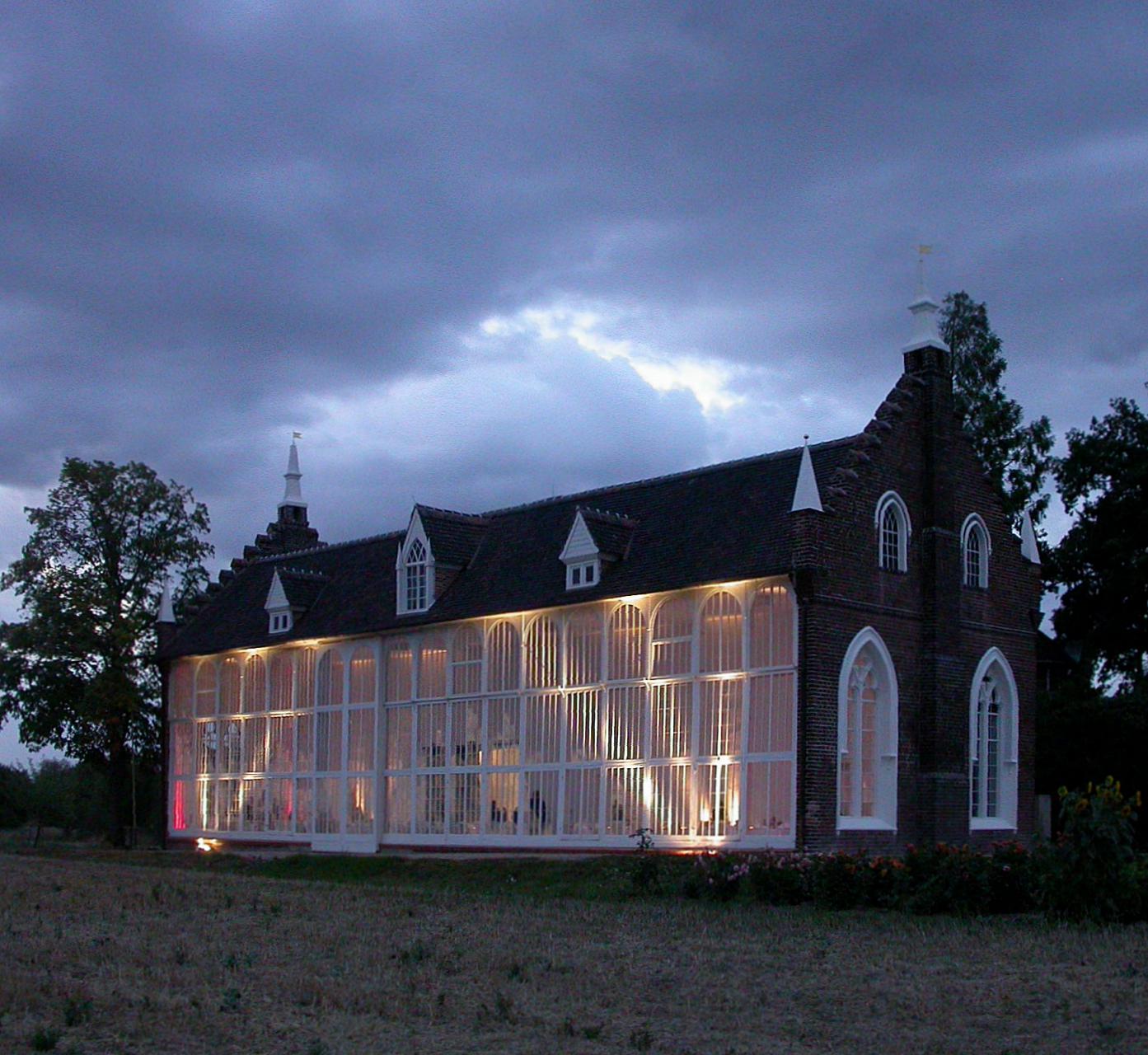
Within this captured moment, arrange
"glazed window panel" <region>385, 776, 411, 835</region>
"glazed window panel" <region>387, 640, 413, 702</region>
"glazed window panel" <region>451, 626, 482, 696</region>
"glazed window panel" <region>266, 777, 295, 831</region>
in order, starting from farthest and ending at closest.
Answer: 1. "glazed window panel" <region>266, 777, 295, 831</region>
2. "glazed window panel" <region>387, 640, 413, 702</region>
3. "glazed window panel" <region>385, 776, 411, 835</region>
4. "glazed window panel" <region>451, 626, 482, 696</region>

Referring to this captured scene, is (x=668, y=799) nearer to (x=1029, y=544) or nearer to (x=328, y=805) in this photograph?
(x=1029, y=544)

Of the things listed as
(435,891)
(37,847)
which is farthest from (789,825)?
(37,847)

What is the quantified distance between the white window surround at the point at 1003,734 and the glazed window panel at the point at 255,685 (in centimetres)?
2040

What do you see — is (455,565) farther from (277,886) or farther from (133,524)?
(133,524)

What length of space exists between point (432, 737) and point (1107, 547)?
2194 cm

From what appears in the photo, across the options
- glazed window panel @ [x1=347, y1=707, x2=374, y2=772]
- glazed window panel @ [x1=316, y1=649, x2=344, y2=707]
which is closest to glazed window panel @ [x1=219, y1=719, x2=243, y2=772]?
glazed window panel @ [x1=316, y1=649, x2=344, y2=707]

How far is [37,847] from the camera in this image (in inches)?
1972

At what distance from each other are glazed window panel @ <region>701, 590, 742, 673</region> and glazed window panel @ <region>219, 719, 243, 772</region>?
723 inches

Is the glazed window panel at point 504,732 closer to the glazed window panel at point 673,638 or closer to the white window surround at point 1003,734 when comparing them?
the glazed window panel at point 673,638

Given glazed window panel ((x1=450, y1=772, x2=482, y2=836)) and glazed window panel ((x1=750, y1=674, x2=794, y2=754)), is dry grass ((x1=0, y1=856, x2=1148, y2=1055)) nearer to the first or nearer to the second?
glazed window panel ((x1=750, y1=674, x2=794, y2=754))

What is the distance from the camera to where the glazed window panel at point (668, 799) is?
3272 cm

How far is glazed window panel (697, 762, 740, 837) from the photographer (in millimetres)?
31828

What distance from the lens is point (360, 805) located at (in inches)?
1630

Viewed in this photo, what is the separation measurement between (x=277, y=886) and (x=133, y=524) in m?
26.7
